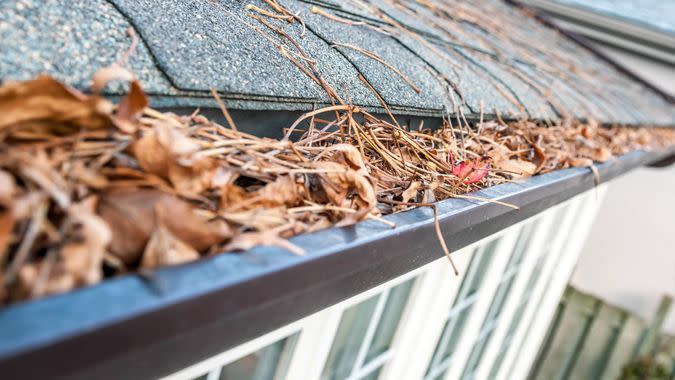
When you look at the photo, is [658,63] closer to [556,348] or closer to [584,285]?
[584,285]

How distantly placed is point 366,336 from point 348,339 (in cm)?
7

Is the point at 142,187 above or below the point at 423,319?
above

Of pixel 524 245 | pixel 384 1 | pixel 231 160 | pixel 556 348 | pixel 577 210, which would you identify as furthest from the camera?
pixel 556 348

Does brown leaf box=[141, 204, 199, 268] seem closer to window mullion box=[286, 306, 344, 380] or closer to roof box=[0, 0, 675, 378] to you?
roof box=[0, 0, 675, 378]

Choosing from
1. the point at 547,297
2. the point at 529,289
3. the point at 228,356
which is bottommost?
the point at 547,297

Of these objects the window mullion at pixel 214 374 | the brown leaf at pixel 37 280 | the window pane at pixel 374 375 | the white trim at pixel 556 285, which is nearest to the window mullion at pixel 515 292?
the white trim at pixel 556 285

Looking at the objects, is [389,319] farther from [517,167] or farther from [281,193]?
[281,193]

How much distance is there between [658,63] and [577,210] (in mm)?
4830

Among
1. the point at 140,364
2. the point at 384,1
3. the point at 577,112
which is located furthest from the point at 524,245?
the point at 140,364

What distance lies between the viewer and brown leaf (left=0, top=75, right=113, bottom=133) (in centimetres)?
53

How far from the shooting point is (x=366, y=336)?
1.69 meters

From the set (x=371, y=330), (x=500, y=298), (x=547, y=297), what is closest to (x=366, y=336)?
(x=371, y=330)

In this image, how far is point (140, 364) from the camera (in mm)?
511

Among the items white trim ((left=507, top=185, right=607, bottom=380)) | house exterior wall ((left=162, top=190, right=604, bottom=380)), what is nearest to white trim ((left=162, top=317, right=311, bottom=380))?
house exterior wall ((left=162, top=190, right=604, bottom=380))
